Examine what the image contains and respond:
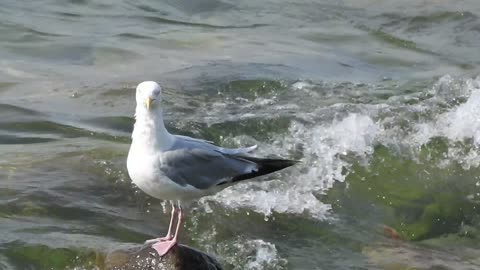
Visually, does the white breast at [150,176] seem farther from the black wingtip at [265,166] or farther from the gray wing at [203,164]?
the black wingtip at [265,166]

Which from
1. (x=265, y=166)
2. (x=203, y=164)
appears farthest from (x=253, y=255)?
(x=203, y=164)

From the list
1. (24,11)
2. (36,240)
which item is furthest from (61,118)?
(24,11)

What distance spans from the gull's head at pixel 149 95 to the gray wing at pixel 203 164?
26cm

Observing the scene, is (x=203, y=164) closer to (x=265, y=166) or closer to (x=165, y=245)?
(x=265, y=166)

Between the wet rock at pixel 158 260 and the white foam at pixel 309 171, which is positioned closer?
the wet rock at pixel 158 260

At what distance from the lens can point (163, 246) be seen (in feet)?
17.1

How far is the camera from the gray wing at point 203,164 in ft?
16.7

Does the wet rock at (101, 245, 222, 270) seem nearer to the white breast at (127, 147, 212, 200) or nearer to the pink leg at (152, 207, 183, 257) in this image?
the pink leg at (152, 207, 183, 257)

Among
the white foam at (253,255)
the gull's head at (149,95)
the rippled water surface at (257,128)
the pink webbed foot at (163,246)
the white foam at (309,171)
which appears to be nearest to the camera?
the gull's head at (149,95)

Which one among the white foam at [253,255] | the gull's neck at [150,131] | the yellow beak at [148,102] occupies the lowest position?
the white foam at [253,255]

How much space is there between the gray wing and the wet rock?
37 cm

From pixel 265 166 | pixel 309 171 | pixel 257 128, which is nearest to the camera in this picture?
pixel 265 166

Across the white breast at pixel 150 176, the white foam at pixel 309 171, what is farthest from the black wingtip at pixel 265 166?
the white foam at pixel 309 171

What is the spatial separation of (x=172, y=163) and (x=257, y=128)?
324cm
